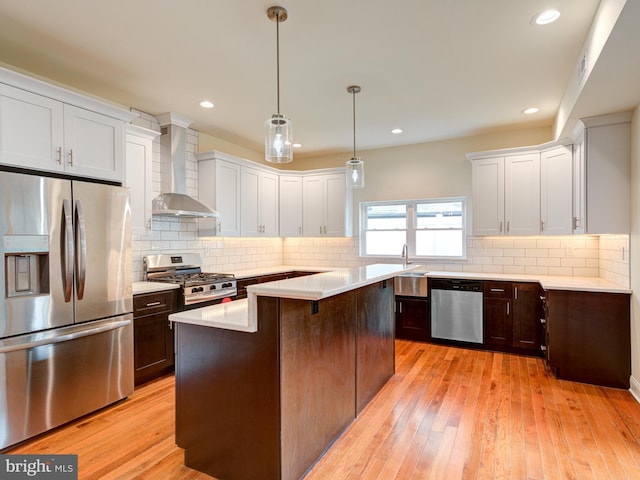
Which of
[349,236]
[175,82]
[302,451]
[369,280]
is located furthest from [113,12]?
[349,236]

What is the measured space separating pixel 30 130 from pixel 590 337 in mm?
4995

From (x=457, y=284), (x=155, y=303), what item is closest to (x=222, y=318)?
(x=155, y=303)

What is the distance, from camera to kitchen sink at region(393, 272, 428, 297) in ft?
15.3

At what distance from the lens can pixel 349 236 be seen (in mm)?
5609

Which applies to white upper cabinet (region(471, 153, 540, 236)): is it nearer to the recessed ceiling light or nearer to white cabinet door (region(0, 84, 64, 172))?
the recessed ceiling light

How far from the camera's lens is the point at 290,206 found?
5.82 m

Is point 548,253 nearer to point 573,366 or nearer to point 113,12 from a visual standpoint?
point 573,366

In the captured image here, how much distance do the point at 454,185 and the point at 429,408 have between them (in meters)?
3.27

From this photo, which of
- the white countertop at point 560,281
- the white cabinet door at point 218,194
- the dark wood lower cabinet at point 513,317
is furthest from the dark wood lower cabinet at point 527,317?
the white cabinet door at point 218,194

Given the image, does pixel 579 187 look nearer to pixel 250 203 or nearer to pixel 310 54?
pixel 310 54

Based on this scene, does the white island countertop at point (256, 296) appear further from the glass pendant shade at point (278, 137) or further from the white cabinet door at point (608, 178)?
the white cabinet door at point (608, 178)

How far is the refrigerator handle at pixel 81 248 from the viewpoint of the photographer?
8.80 ft

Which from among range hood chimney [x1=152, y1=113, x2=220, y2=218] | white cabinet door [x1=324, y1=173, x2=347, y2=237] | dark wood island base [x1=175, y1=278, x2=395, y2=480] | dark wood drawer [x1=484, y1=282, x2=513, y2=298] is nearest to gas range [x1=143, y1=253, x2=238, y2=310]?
range hood chimney [x1=152, y1=113, x2=220, y2=218]

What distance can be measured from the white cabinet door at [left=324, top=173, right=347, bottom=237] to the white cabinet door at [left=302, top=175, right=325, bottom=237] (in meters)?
0.09
